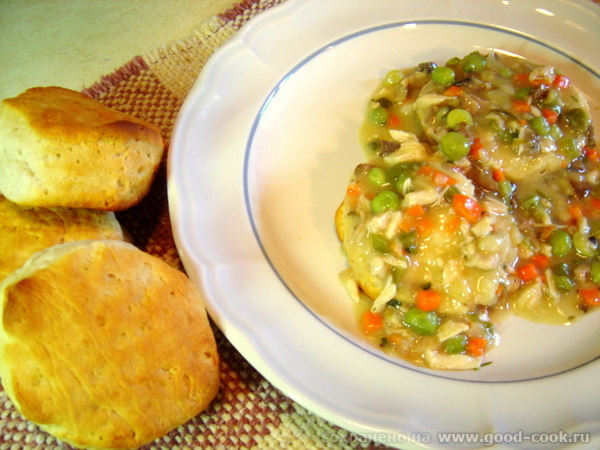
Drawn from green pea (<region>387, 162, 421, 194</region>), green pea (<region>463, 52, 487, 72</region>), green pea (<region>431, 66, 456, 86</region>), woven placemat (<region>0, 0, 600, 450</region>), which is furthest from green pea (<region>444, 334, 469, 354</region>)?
green pea (<region>463, 52, 487, 72</region>)

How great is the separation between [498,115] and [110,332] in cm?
298

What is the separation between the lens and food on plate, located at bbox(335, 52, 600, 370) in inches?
127

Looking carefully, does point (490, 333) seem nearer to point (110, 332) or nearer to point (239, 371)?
point (239, 371)

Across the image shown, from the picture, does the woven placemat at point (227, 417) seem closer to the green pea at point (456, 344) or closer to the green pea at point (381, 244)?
the green pea at point (456, 344)

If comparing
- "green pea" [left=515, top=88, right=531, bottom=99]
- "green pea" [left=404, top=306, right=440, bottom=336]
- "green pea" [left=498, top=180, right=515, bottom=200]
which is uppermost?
"green pea" [left=515, top=88, right=531, bottom=99]

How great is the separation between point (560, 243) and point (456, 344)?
3.58ft

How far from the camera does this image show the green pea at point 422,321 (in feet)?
10.3

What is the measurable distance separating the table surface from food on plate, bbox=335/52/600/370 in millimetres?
2188

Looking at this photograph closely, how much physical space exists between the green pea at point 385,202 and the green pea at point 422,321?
672 mm

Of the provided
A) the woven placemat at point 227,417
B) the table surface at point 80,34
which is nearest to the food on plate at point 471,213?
the woven placemat at point 227,417

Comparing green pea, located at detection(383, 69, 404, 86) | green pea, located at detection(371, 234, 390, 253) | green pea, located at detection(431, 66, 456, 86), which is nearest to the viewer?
green pea, located at detection(371, 234, 390, 253)

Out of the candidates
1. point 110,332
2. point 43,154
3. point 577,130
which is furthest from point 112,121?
point 577,130

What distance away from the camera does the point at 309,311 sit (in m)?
3.16

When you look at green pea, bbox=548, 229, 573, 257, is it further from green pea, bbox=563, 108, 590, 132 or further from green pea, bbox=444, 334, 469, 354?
green pea, bbox=444, 334, 469, 354
